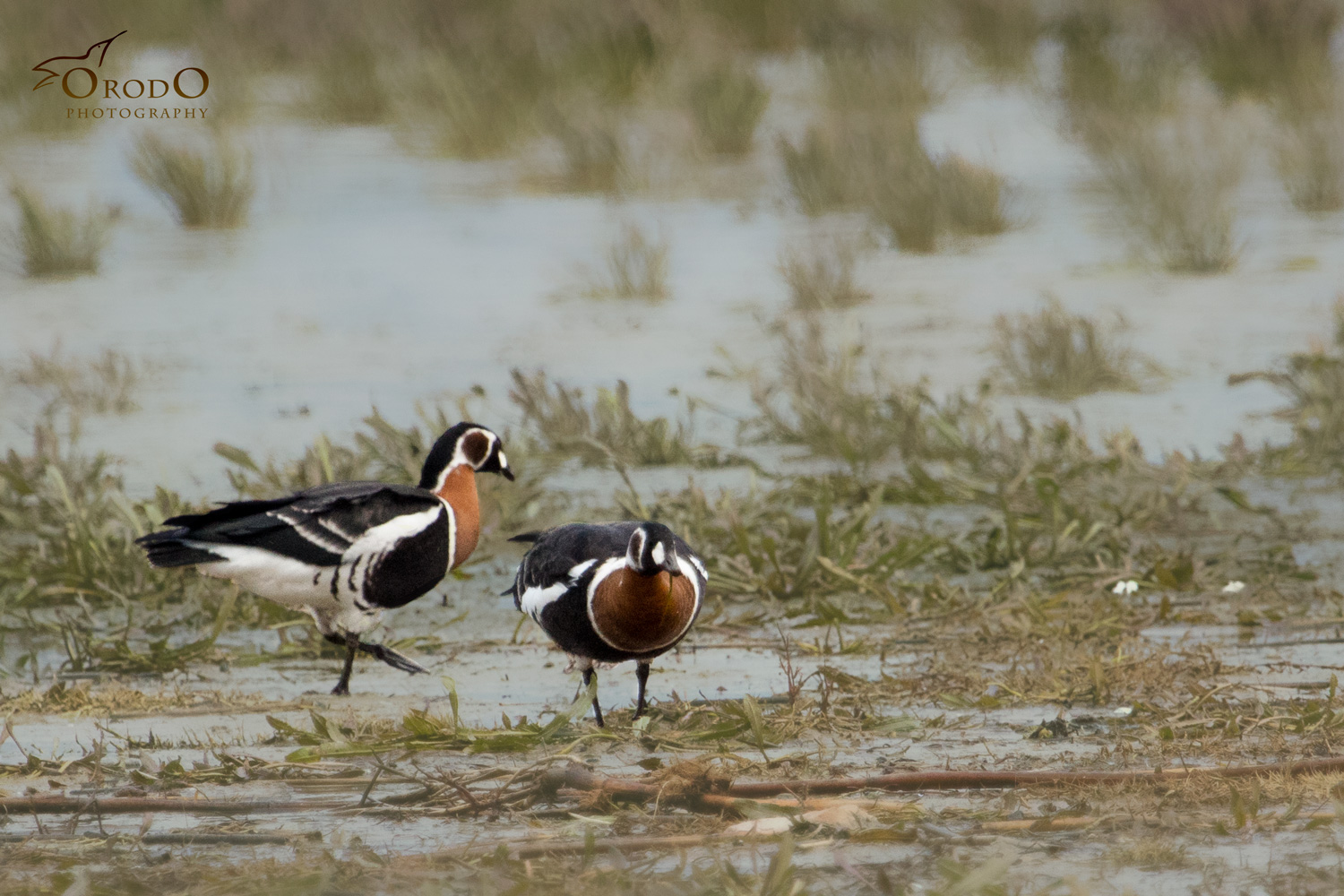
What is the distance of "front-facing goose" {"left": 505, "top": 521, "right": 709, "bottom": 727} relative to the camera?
4727mm

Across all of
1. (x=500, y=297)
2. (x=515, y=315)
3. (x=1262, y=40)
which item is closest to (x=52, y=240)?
(x=500, y=297)

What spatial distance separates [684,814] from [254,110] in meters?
13.1

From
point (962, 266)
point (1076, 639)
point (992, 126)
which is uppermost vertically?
point (992, 126)

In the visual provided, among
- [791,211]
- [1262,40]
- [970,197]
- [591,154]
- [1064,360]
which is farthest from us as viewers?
[1262,40]

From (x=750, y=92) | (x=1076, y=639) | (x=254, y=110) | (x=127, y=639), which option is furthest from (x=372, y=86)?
(x=1076, y=639)

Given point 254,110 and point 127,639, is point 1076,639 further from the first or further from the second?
point 254,110

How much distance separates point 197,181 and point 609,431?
6075 millimetres

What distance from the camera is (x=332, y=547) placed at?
219 inches

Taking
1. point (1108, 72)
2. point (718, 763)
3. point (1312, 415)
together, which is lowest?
point (718, 763)

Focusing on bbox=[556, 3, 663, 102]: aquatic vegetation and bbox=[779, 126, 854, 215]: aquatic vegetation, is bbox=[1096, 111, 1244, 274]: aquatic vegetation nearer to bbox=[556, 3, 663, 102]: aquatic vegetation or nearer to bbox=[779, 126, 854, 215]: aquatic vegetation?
bbox=[779, 126, 854, 215]: aquatic vegetation

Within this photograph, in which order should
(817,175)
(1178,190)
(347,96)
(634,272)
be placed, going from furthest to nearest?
(347,96), (817,175), (1178,190), (634,272)

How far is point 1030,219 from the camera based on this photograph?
13.8 m

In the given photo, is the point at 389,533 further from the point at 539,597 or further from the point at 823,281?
the point at 823,281

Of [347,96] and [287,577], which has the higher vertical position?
[347,96]
